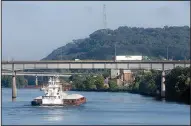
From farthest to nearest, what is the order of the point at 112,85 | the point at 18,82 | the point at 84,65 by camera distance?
the point at 18,82
the point at 112,85
the point at 84,65

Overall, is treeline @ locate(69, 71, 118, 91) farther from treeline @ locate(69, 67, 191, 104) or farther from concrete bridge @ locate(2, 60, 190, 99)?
concrete bridge @ locate(2, 60, 190, 99)

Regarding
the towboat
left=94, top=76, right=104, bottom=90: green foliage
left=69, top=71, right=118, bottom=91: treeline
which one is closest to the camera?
the towboat

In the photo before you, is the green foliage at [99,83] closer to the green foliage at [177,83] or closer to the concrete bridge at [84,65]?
the concrete bridge at [84,65]

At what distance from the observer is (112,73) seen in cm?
13388

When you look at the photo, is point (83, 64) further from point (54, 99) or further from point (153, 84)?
point (153, 84)

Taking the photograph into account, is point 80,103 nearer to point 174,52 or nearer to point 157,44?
point 174,52

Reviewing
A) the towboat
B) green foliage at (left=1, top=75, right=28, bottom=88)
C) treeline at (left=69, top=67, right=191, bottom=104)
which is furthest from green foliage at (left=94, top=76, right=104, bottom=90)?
the towboat

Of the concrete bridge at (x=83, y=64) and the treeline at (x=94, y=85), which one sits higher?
the concrete bridge at (x=83, y=64)

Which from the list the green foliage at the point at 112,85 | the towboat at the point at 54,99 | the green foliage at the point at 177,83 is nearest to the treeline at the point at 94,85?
the green foliage at the point at 112,85

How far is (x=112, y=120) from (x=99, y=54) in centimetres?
15381

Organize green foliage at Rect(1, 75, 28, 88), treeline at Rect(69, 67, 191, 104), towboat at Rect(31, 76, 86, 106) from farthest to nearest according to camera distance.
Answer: green foliage at Rect(1, 75, 28, 88)
treeline at Rect(69, 67, 191, 104)
towboat at Rect(31, 76, 86, 106)

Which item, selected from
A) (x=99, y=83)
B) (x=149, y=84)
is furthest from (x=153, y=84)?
(x=99, y=83)

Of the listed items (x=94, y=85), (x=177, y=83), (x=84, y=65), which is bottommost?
(x=94, y=85)

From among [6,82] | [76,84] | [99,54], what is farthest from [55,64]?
[99,54]
